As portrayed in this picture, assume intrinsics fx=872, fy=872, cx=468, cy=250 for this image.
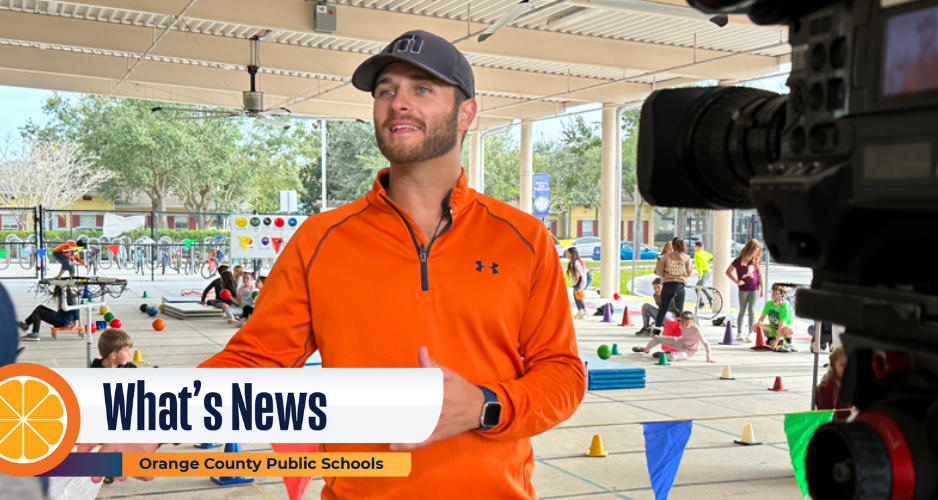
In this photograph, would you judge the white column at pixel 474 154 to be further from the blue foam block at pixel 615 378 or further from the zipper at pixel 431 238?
the zipper at pixel 431 238

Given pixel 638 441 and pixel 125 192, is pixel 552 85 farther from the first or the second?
pixel 125 192

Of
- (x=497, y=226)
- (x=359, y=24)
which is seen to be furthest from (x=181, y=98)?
(x=497, y=226)

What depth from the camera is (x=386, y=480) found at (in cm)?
200

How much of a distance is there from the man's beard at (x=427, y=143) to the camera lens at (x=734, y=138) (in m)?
0.93

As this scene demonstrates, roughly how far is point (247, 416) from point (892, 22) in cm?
120

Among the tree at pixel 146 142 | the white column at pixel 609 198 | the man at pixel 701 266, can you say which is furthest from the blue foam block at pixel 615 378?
the tree at pixel 146 142

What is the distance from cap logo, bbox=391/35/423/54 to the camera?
2.12 metres

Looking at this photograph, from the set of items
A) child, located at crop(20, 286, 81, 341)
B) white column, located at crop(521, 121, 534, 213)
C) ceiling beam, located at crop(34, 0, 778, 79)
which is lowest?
child, located at crop(20, 286, 81, 341)

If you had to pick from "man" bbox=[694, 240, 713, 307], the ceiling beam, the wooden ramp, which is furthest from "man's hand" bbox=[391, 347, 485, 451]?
the wooden ramp

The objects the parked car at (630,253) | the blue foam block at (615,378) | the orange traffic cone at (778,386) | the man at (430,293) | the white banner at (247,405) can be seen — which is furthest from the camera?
the parked car at (630,253)

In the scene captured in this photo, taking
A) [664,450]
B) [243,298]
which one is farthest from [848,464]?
[243,298]

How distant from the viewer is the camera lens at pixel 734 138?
4.01 feet

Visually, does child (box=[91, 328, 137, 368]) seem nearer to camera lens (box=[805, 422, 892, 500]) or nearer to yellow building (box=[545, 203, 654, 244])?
camera lens (box=[805, 422, 892, 500])

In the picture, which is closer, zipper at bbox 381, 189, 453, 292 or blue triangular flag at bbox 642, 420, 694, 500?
zipper at bbox 381, 189, 453, 292
